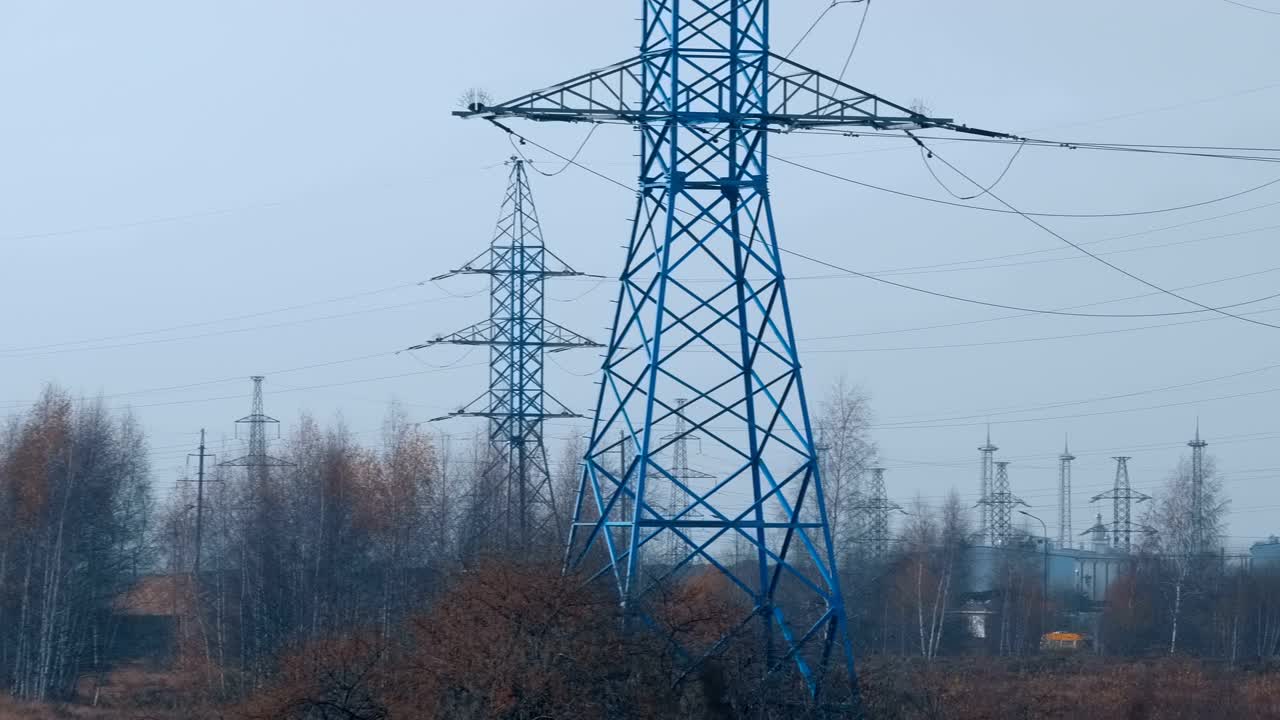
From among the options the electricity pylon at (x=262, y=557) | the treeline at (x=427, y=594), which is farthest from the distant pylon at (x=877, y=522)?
the electricity pylon at (x=262, y=557)

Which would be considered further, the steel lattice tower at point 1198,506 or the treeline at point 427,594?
the steel lattice tower at point 1198,506

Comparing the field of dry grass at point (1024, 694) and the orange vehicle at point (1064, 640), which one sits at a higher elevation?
the field of dry grass at point (1024, 694)

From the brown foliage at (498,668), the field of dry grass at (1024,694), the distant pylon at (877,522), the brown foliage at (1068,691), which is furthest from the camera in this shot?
the distant pylon at (877,522)

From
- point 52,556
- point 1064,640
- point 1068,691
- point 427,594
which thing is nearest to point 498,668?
point 427,594

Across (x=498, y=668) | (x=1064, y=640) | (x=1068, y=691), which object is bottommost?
(x=1064, y=640)

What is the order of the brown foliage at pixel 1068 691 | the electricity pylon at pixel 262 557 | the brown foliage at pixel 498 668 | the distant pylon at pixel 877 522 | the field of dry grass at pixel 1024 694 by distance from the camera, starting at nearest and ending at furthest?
the brown foliage at pixel 498 668
the brown foliage at pixel 1068 691
the field of dry grass at pixel 1024 694
the electricity pylon at pixel 262 557
the distant pylon at pixel 877 522

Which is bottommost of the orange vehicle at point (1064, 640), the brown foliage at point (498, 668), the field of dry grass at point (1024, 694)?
the orange vehicle at point (1064, 640)

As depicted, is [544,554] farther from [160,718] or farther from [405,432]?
[405,432]

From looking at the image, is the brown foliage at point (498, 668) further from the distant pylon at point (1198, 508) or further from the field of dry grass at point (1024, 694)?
the distant pylon at point (1198, 508)

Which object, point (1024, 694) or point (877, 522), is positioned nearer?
point (1024, 694)

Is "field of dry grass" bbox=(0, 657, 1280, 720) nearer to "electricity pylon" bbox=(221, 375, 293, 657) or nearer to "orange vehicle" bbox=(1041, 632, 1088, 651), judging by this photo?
"electricity pylon" bbox=(221, 375, 293, 657)

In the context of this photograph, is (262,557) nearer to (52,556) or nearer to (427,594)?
(52,556)

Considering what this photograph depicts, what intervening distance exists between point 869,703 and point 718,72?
8343mm

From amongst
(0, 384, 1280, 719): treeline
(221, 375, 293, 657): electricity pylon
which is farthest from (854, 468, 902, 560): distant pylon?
(221, 375, 293, 657): electricity pylon
